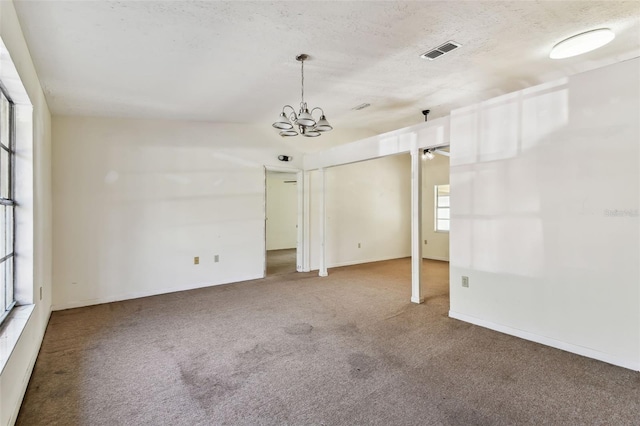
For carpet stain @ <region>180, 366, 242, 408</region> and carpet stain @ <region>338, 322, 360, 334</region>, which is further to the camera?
carpet stain @ <region>338, 322, 360, 334</region>

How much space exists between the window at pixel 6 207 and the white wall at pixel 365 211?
14.9 feet

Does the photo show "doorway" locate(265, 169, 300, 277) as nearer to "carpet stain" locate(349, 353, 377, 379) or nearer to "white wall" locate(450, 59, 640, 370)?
"white wall" locate(450, 59, 640, 370)

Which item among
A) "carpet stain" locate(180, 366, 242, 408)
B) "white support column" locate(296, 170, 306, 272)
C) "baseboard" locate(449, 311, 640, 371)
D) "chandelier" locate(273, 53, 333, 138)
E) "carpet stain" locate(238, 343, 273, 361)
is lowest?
"carpet stain" locate(180, 366, 242, 408)

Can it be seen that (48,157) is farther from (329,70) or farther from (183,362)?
(329,70)

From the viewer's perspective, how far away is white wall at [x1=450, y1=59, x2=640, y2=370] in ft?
8.32

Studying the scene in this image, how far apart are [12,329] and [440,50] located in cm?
434

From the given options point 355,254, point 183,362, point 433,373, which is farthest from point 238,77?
point 355,254

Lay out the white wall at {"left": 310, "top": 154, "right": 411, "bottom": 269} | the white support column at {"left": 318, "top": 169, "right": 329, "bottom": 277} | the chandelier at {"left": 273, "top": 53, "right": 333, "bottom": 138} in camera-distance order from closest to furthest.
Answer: the chandelier at {"left": 273, "top": 53, "right": 333, "bottom": 138} < the white support column at {"left": 318, "top": 169, "right": 329, "bottom": 277} < the white wall at {"left": 310, "top": 154, "right": 411, "bottom": 269}

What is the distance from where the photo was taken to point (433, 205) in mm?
8000

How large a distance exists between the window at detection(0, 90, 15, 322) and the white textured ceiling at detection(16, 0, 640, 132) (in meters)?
0.64

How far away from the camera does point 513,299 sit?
317cm

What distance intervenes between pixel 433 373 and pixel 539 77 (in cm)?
387

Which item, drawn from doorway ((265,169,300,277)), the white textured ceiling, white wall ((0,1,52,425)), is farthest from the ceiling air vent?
doorway ((265,169,300,277))

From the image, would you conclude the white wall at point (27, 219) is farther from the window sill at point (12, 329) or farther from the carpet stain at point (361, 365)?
the carpet stain at point (361, 365)
